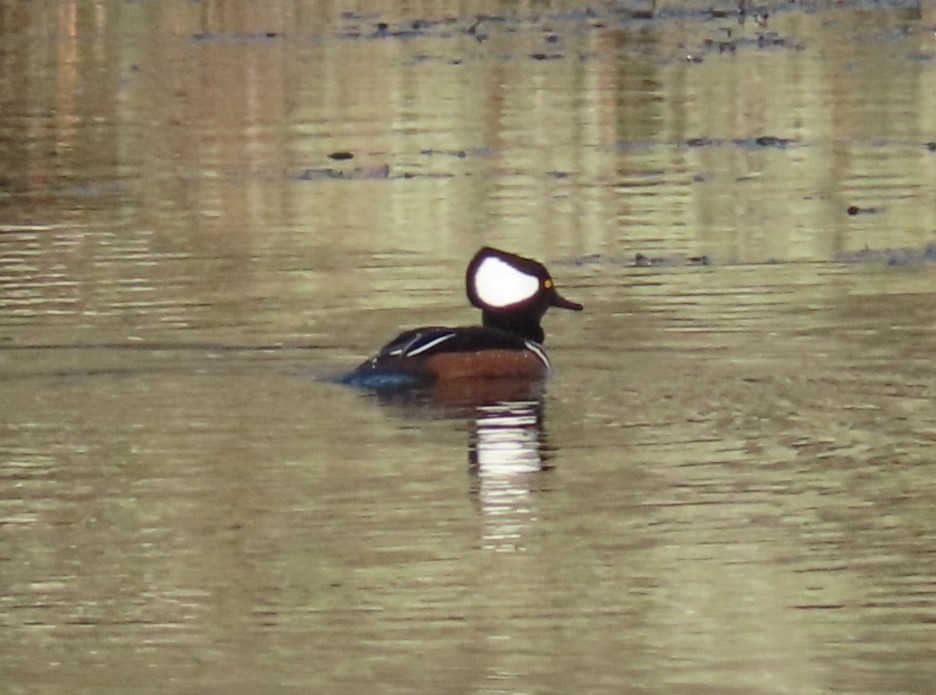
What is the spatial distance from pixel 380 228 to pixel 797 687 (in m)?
10.2

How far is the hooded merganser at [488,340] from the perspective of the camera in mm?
12031

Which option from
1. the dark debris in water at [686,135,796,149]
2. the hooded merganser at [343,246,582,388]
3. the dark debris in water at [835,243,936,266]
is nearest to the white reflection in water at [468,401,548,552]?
the hooded merganser at [343,246,582,388]

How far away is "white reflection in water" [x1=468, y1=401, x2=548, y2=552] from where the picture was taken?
9273 millimetres

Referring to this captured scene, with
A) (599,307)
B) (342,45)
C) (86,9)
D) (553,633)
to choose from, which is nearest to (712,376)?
(599,307)

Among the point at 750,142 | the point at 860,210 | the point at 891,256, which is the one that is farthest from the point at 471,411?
the point at 750,142

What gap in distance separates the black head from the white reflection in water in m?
1.24

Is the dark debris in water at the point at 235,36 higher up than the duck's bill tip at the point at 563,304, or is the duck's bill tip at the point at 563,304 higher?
the dark debris in water at the point at 235,36

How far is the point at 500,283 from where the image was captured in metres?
13.1

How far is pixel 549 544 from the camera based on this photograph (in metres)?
8.99

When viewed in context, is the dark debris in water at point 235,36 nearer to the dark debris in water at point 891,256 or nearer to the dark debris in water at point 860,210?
the dark debris in water at point 860,210

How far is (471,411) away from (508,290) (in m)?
1.60

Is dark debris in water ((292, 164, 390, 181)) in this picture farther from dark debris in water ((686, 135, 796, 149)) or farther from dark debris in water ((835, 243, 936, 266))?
dark debris in water ((835, 243, 936, 266))

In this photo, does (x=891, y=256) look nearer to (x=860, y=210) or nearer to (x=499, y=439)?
(x=860, y=210)

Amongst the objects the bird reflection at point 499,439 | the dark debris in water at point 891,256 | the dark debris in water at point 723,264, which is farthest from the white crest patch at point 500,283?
the dark debris in water at point 891,256
